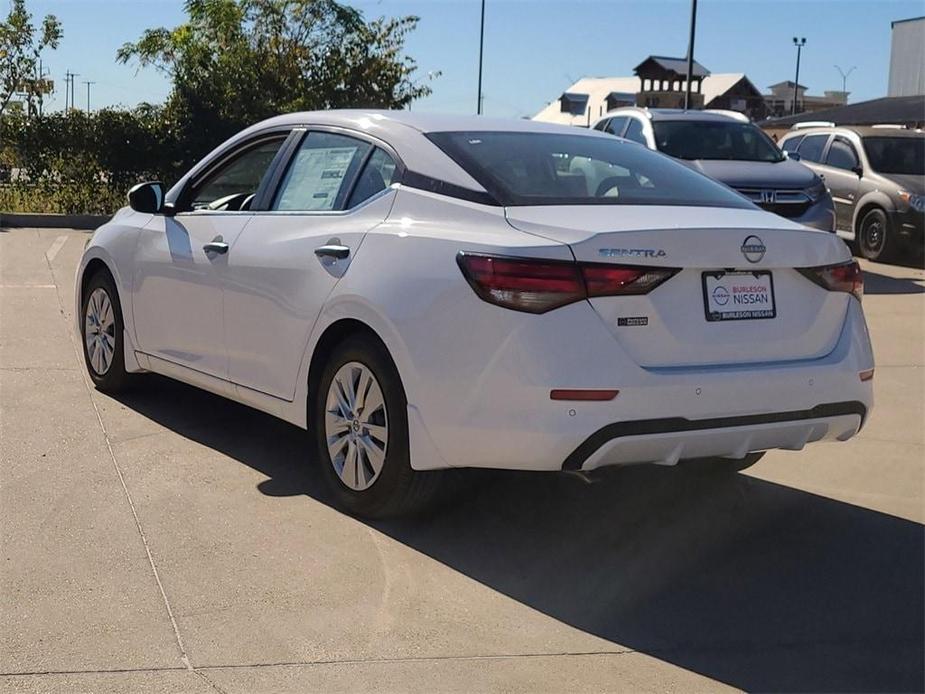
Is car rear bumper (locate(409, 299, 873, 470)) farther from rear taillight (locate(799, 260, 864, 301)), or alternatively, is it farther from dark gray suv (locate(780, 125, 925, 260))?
dark gray suv (locate(780, 125, 925, 260))

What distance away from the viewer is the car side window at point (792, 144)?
18375 mm

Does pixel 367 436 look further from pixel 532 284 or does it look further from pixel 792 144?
pixel 792 144

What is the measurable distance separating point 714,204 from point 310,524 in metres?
2.05

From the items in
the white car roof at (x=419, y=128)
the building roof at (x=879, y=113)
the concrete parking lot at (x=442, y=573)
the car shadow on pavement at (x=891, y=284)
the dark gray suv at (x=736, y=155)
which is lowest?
the concrete parking lot at (x=442, y=573)

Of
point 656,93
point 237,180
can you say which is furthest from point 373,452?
point 656,93

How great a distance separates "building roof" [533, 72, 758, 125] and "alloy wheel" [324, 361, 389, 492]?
2633 inches

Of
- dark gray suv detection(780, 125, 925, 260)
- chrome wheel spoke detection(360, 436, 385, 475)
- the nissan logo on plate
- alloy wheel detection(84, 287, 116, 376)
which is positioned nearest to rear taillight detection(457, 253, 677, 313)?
the nissan logo on plate

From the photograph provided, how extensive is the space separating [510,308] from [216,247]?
211cm

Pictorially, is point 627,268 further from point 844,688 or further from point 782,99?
point 782,99

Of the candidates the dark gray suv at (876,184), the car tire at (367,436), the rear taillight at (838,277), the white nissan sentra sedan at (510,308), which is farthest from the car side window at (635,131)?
the car tire at (367,436)

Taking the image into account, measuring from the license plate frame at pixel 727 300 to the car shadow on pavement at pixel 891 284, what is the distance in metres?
8.95

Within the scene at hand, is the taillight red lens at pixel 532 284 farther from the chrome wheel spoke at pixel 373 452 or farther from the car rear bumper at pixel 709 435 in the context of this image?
the chrome wheel spoke at pixel 373 452

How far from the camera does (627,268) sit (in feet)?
14.3

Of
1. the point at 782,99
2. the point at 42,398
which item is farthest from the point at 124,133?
the point at 782,99
